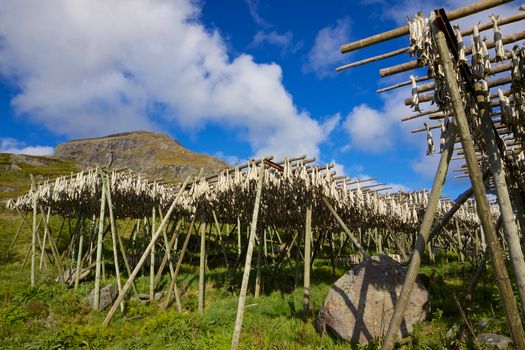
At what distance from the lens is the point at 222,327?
8.59m

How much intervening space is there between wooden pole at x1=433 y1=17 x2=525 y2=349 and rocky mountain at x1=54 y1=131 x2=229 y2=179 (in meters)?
106

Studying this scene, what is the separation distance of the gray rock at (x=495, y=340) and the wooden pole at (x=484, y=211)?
1.92m

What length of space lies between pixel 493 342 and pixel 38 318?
11.6m

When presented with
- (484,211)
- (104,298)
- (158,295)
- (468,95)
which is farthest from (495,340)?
(104,298)

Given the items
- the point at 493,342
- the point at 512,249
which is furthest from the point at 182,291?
the point at 512,249

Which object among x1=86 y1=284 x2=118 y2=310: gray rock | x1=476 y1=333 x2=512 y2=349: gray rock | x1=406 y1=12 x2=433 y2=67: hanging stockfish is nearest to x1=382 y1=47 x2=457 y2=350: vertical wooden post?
x1=406 y1=12 x2=433 y2=67: hanging stockfish

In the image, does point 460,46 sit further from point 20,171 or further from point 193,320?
point 20,171

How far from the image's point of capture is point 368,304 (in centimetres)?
689

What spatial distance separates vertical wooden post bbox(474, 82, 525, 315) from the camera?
422 cm

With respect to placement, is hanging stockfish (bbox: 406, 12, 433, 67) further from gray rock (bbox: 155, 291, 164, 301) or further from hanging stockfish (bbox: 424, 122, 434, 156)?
gray rock (bbox: 155, 291, 164, 301)

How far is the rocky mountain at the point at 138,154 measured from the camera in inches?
4562

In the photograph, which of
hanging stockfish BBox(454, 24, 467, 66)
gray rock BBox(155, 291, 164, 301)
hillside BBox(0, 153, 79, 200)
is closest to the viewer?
hanging stockfish BBox(454, 24, 467, 66)

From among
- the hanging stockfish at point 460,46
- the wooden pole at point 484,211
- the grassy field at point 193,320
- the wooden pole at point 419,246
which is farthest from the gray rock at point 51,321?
the hanging stockfish at point 460,46

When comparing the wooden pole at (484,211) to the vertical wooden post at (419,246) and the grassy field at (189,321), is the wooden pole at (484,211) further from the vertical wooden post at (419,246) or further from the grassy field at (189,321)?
the grassy field at (189,321)
